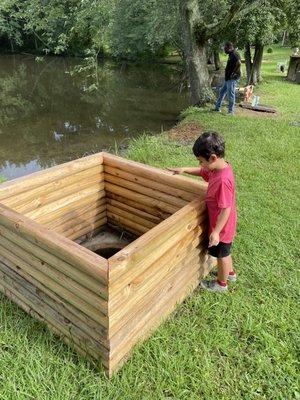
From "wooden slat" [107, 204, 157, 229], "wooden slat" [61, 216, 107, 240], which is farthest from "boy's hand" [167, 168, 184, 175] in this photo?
"wooden slat" [61, 216, 107, 240]

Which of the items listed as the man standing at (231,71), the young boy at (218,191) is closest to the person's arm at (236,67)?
the man standing at (231,71)

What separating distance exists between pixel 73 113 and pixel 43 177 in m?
11.9

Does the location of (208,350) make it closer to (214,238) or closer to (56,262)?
(214,238)

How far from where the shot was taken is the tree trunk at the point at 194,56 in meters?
11.2

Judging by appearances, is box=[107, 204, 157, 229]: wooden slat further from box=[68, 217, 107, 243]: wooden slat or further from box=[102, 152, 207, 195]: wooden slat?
box=[102, 152, 207, 195]: wooden slat

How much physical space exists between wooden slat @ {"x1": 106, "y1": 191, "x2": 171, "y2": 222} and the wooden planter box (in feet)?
0.05

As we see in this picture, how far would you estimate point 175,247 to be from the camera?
9.27 ft

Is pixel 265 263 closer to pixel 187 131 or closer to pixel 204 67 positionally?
pixel 187 131

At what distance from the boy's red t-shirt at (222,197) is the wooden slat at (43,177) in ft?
4.96

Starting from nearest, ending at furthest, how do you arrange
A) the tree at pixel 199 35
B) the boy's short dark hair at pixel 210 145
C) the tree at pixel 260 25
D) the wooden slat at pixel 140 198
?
the boy's short dark hair at pixel 210 145 → the wooden slat at pixel 140 198 → the tree at pixel 199 35 → the tree at pixel 260 25

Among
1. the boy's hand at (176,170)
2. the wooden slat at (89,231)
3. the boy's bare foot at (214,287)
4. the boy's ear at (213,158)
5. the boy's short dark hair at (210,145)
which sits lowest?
the boy's bare foot at (214,287)

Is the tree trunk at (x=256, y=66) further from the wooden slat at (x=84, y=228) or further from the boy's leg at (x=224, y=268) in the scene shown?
the boy's leg at (x=224, y=268)

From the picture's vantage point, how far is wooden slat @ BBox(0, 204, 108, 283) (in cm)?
223

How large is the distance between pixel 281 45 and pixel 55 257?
1960 inches
